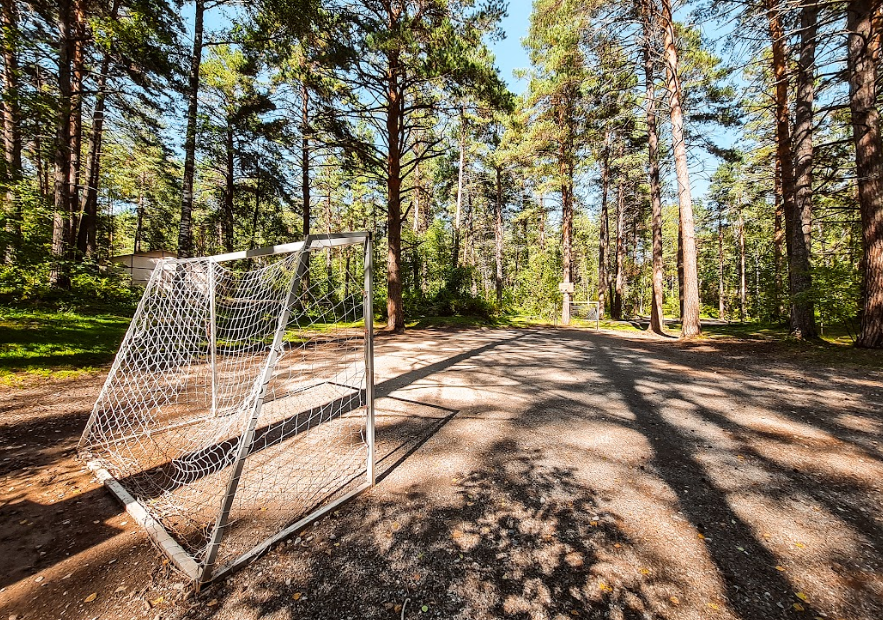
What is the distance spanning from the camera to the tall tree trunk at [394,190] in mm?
9789

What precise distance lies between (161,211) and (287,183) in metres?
11.2

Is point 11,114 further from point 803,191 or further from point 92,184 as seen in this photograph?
point 803,191

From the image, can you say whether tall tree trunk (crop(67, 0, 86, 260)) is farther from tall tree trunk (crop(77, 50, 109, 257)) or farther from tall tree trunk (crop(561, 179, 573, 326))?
tall tree trunk (crop(561, 179, 573, 326))

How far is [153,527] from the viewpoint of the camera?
6.84 feet

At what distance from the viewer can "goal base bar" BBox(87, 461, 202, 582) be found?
70.1 inches

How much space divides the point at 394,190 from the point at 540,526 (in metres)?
10.2

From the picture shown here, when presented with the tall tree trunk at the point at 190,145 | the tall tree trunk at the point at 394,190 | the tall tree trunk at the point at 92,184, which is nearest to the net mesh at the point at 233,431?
the tall tree trunk at the point at 190,145

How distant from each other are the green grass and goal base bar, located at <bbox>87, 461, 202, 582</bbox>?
420 centimetres

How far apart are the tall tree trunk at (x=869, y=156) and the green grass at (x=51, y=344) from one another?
47.0 ft

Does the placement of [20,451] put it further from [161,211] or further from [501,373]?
[161,211]

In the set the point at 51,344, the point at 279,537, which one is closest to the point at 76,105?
the point at 51,344

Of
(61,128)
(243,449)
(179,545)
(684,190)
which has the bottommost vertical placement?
(179,545)

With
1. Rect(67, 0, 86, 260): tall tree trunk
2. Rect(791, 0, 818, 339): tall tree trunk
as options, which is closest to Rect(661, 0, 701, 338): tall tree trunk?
Rect(791, 0, 818, 339): tall tree trunk

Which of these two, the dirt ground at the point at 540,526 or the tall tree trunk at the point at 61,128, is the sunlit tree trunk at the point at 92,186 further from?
the dirt ground at the point at 540,526
